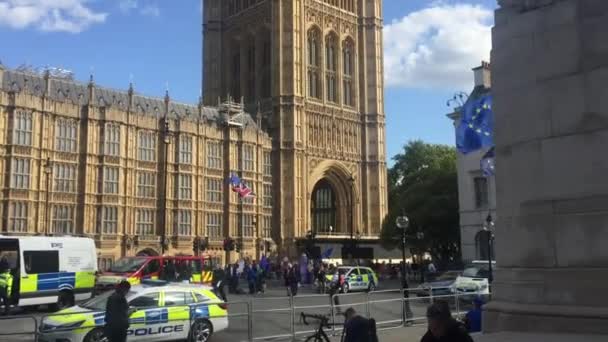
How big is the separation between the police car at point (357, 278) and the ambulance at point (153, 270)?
7601 mm

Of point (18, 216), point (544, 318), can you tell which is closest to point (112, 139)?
point (18, 216)

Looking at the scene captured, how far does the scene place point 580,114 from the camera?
8406 mm

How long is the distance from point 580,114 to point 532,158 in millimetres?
878

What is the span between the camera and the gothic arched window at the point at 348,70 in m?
76.1

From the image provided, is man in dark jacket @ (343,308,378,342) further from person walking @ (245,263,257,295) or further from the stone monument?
person walking @ (245,263,257,295)

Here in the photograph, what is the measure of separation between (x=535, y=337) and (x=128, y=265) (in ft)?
75.1

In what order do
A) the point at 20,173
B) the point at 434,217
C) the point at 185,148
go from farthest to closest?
the point at 185,148
the point at 434,217
the point at 20,173

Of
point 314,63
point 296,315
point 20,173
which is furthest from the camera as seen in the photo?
point 314,63

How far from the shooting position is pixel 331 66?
2965 inches

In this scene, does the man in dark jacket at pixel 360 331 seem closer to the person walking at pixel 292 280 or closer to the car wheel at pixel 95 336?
the car wheel at pixel 95 336

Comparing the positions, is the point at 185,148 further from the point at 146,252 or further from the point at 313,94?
the point at 313,94

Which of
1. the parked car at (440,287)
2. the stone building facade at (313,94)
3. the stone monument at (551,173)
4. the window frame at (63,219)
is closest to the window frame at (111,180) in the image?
the window frame at (63,219)

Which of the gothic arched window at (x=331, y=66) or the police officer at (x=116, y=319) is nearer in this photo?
the police officer at (x=116, y=319)

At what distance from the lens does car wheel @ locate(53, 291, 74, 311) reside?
2348 cm
